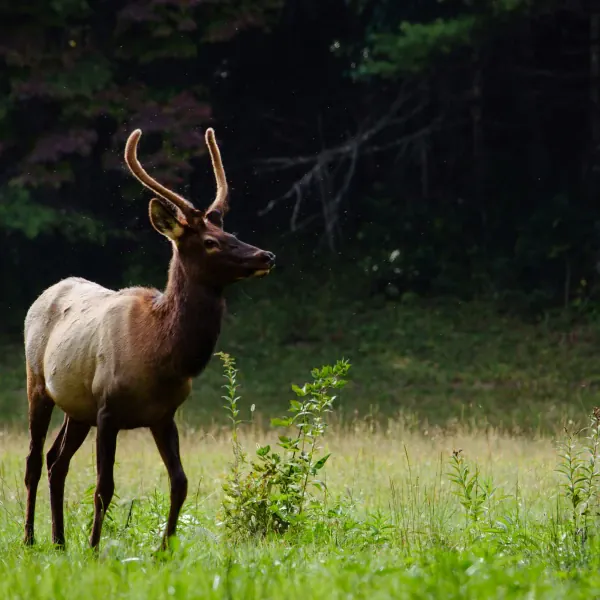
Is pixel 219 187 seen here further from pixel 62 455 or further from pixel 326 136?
pixel 326 136

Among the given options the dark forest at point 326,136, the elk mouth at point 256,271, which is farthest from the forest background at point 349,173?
the elk mouth at point 256,271

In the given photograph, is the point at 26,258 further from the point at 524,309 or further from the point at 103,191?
the point at 524,309

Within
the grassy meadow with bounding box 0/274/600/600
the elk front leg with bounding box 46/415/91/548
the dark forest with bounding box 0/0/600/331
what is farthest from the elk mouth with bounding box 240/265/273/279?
the dark forest with bounding box 0/0/600/331

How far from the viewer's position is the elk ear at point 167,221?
24.7 ft

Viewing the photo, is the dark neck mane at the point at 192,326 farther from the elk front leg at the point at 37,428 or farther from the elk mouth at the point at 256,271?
the elk front leg at the point at 37,428

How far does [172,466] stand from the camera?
25.4 ft

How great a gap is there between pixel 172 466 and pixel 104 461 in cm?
39

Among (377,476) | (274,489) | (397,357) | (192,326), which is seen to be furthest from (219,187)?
(397,357)

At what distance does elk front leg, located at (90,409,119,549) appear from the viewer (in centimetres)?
764

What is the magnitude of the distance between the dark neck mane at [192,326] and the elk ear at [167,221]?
24cm

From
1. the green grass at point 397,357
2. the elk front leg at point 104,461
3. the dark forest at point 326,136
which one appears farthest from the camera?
the dark forest at point 326,136

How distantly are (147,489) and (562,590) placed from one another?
5906mm

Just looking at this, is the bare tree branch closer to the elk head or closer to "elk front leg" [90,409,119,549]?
the elk head

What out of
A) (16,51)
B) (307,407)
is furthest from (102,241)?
(307,407)
